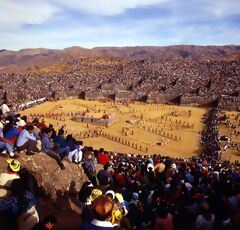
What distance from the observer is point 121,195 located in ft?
29.0

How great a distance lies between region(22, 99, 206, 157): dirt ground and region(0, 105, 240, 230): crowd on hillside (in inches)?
669

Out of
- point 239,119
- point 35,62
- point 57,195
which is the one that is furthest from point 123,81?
point 35,62

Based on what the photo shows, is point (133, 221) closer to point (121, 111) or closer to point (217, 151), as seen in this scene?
point (217, 151)

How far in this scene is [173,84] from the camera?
210 ft

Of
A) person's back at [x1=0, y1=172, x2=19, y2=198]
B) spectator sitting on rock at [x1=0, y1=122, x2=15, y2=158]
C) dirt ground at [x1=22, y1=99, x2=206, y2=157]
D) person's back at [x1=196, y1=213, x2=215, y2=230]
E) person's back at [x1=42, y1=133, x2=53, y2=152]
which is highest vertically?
person's back at [x1=0, y1=172, x2=19, y2=198]

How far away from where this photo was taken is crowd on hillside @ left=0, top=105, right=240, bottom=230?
698 cm

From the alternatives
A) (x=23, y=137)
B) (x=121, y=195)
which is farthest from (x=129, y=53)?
(x=121, y=195)

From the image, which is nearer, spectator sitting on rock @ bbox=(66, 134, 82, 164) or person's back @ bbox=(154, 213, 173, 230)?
person's back @ bbox=(154, 213, 173, 230)

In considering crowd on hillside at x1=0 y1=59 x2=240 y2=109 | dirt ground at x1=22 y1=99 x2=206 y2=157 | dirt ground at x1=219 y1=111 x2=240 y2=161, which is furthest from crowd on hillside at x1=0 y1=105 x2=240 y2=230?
crowd on hillside at x1=0 y1=59 x2=240 y2=109

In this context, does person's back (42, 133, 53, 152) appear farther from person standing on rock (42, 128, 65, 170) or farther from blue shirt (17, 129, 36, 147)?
blue shirt (17, 129, 36, 147)

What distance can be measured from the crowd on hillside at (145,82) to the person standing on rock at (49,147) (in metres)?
38.0

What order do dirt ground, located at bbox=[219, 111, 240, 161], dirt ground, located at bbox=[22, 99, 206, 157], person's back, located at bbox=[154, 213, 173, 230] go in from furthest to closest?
dirt ground, located at bbox=[22, 99, 206, 157], dirt ground, located at bbox=[219, 111, 240, 161], person's back, located at bbox=[154, 213, 173, 230]

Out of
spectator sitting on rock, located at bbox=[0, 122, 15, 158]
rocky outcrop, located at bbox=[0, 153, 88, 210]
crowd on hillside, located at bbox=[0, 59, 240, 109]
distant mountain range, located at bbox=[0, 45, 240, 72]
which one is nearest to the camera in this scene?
spectator sitting on rock, located at bbox=[0, 122, 15, 158]

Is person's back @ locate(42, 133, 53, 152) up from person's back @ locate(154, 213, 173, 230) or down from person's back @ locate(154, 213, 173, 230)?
up
